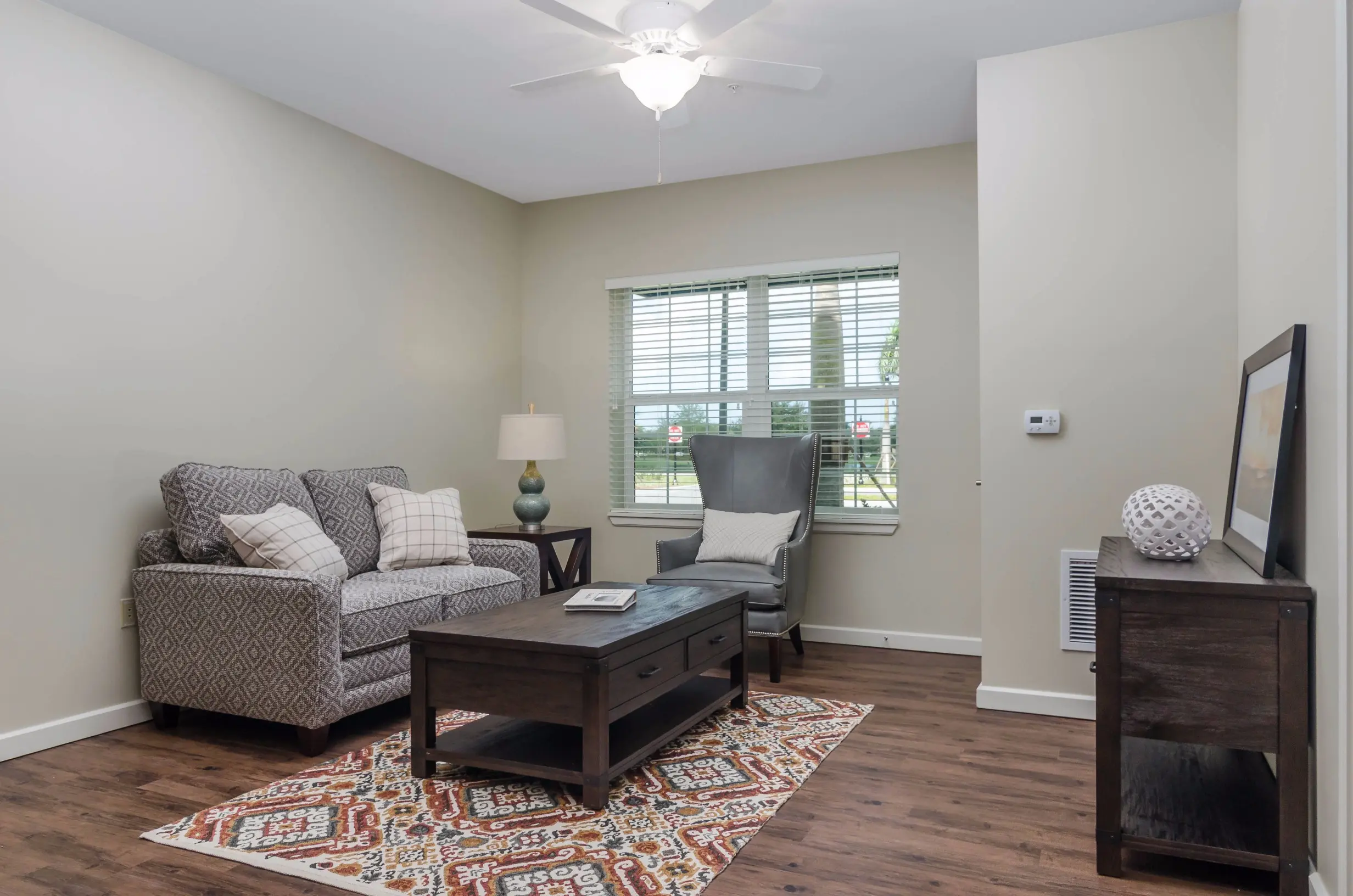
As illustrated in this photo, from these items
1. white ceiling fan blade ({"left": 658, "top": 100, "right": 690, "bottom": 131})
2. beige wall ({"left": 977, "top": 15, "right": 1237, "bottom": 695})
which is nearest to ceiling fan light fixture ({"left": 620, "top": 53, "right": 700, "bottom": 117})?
white ceiling fan blade ({"left": 658, "top": 100, "right": 690, "bottom": 131})

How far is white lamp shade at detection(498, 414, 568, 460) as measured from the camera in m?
4.84

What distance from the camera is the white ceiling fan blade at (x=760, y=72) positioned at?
3.12m

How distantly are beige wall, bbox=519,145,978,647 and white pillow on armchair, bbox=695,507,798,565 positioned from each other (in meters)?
0.56

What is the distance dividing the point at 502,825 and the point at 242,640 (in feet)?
4.21

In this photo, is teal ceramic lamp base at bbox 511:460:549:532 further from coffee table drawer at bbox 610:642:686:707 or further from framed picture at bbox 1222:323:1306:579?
framed picture at bbox 1222:323:1306:579

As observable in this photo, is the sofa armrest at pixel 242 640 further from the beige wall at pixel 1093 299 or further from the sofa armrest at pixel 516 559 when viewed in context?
the beige wall at pixel 1093 299

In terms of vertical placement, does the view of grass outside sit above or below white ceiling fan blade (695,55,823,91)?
below

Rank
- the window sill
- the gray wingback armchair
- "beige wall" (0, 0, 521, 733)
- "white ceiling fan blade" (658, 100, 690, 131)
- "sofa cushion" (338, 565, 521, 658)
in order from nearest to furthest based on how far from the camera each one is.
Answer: "beige wall" (0, 0, 521, 733), "sofa cushion" (338, 565, 521, 658), "white ceiling fan blade" (658, 100, 690, 131), the gray wingback armchair, the window sill

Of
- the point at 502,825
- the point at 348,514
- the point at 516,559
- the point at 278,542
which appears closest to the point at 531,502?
the point at 516,559

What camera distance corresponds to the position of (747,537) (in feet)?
14.4

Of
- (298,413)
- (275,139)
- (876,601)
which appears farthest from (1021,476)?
(275,139)

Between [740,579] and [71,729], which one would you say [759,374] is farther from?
[71,729]

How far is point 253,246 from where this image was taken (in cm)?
391

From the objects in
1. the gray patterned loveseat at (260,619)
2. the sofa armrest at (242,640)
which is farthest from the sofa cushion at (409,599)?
the sofa armrest at (242,640)
